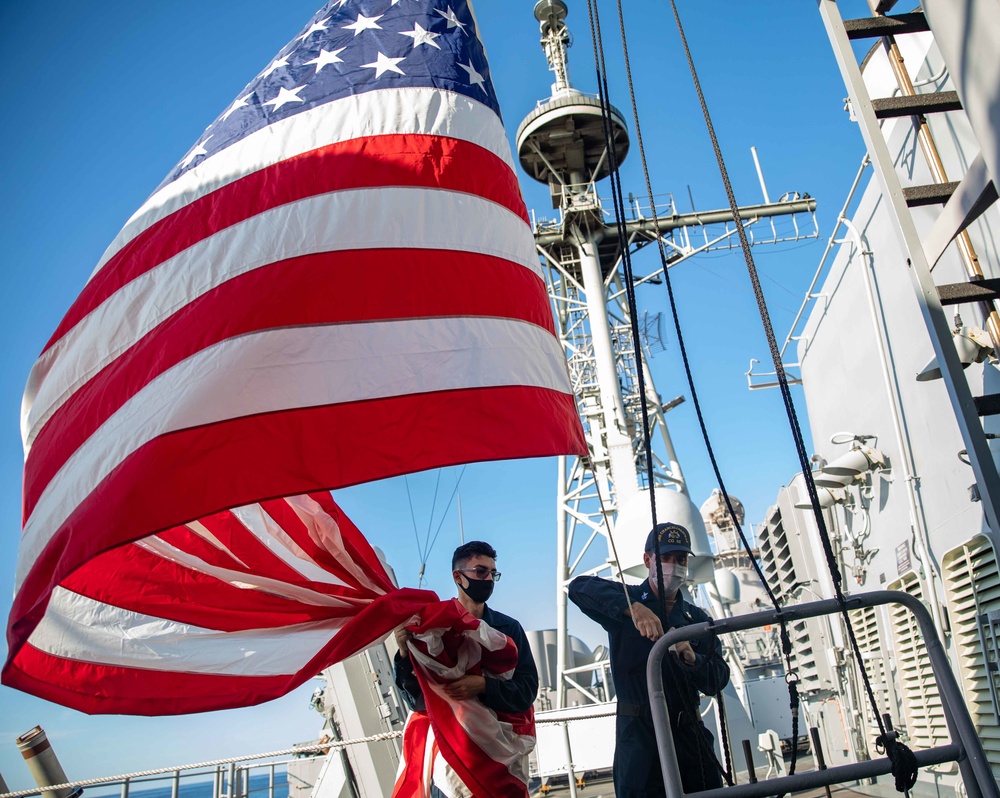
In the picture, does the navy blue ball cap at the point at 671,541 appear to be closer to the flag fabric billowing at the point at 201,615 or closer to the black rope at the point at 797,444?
the black rope at the point at 797,444

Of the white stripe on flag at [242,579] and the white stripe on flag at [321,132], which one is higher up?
the white stripe on flag at [321,132]

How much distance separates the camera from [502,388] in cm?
321

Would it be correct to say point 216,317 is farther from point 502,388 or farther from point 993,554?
point 993,554

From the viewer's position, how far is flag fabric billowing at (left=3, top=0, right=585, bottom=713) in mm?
2809

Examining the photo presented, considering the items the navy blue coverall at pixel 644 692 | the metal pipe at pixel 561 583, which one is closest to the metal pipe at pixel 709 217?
the metal pipe at pixel 561 583

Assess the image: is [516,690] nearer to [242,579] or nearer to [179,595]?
[242,579]

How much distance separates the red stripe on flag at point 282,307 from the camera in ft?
10.2

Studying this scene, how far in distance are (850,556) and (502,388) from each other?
556 centimetres

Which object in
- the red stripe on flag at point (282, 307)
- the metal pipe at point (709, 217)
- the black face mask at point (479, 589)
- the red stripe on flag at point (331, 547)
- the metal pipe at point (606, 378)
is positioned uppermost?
the metal pipe at point (709, 217)

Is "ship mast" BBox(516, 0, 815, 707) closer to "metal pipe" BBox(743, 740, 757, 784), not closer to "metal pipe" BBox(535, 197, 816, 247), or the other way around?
"metal pipe" BBox(535, 197, 816, 247)

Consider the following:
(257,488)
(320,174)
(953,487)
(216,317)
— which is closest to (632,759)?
(257,488)

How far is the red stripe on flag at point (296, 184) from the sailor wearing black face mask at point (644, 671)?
1.94 m

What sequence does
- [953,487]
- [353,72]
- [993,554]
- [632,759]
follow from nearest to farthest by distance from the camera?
[632,759] < [353,72] < [993,554] < [953,487]

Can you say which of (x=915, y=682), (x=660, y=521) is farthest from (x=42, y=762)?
(x=660, y=521)
